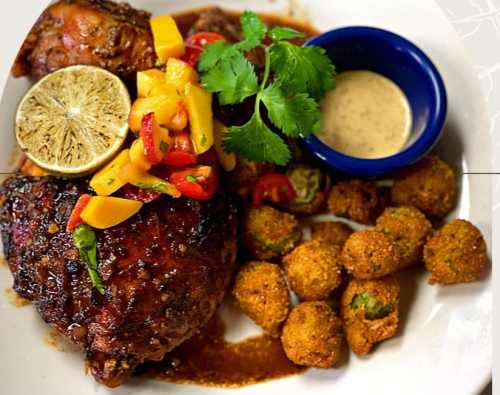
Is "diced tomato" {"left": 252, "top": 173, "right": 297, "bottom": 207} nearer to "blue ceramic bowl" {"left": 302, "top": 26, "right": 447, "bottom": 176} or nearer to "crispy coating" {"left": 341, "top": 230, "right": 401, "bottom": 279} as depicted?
"blue ceramic bowl" {"left": 302, "top": 26, "right": 447, "bottom": 176}

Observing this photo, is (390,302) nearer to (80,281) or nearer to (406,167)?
(406,167)

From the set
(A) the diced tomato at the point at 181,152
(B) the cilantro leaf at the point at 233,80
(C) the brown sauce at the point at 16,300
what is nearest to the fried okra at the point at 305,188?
(B) the cilantro leaf at the point at 233,80

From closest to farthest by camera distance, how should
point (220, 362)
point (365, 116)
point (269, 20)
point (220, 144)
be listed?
1. point (220, 144)
2. point (220, 362)
3. point (365, 116)
4. point (269, 20)

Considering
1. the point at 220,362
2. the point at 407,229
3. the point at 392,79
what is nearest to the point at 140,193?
the point at 220,362

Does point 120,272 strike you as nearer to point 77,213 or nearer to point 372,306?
point 77,213

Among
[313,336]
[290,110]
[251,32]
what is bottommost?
[313,336]

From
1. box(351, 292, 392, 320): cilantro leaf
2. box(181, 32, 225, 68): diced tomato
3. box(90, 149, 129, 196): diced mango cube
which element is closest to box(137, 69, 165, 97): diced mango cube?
box(181, 32, 225, 68): diced tomato
